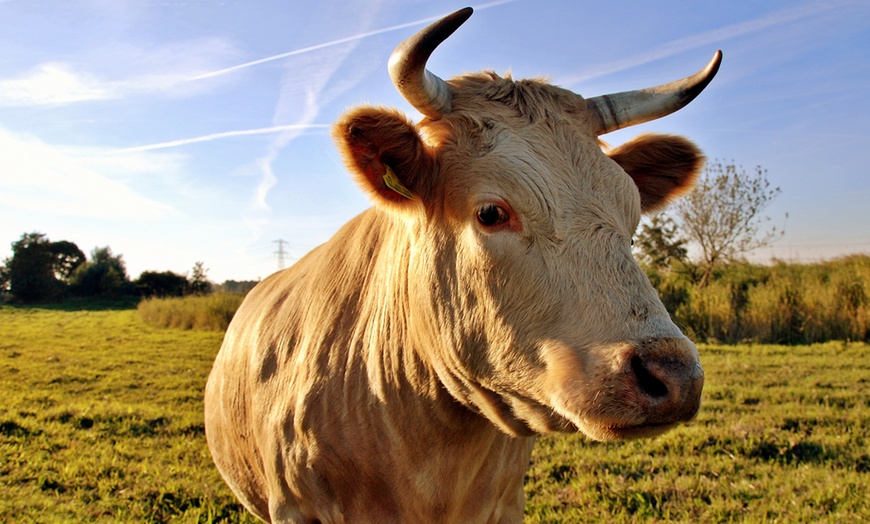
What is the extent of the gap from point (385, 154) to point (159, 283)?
52574mm

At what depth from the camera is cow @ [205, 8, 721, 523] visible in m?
1.97

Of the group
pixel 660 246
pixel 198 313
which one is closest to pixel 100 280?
pixel 198 313

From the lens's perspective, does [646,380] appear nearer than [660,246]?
Yes

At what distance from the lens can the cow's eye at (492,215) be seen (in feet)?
7.26

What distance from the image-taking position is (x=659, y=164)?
10.6 feet

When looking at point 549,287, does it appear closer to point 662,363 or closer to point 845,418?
point 662,363

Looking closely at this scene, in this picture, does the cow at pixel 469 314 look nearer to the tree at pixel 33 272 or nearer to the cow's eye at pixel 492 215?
the cow's eye at pixel 492 215

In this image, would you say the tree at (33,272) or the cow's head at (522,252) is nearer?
the cow's head at (522,252)

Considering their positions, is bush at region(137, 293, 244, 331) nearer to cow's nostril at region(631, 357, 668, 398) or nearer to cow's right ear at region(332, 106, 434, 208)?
cow's right ear at region(332, 106, 434, 208)

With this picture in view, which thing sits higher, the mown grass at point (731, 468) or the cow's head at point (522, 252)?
the cow's head at point (522, 252)

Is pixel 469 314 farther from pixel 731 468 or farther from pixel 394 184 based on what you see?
pixel 731 468

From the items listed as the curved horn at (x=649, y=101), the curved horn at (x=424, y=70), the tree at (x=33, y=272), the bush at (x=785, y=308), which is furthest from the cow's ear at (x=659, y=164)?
the tree at (x=33, y=272)

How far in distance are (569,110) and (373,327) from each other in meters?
1.29

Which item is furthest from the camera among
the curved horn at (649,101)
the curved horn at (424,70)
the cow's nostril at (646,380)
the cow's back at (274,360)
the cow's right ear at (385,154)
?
the cow's back at (274,360)
